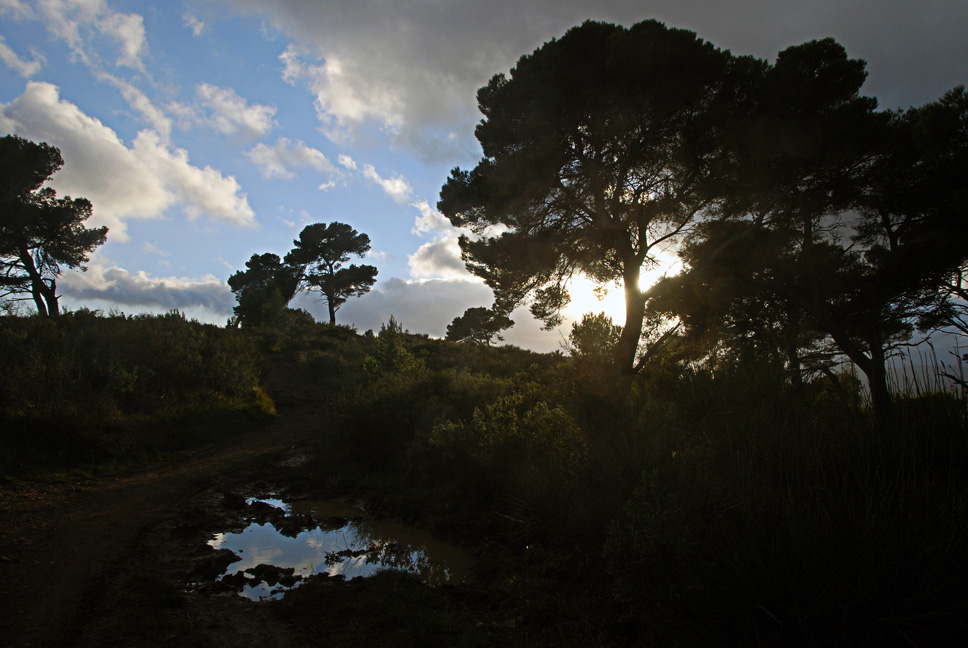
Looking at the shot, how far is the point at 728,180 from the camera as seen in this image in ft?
39.5

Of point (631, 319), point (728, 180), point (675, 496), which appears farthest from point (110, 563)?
point (728, 180)

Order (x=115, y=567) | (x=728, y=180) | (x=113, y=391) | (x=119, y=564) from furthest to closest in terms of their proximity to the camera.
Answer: (x=113, y=391), (x=728, y=180), (x=119, y=564), (x=115, y=567)

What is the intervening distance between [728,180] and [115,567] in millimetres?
14122

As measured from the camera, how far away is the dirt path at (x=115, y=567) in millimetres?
4750

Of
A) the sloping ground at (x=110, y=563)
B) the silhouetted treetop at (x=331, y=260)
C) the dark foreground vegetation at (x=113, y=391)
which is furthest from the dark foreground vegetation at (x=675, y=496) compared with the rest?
the silhouetted treetop at (x=331, y=260)

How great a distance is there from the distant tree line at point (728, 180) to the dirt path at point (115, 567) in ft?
29.4

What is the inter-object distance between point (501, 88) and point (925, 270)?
11391 mm

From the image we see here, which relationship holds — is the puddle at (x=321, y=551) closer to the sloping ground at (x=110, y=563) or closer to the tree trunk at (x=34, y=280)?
the sloping ground at (x=110, y=563)

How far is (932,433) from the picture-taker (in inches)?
151

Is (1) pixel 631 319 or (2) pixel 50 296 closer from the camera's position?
(1) pixel 631 319

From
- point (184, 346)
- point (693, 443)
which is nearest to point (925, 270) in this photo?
point (693, 443)

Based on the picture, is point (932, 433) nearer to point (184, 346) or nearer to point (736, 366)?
point (736, 366)

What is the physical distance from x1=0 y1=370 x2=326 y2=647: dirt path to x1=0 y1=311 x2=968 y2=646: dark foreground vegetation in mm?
955

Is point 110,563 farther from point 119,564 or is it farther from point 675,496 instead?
point 675,496
